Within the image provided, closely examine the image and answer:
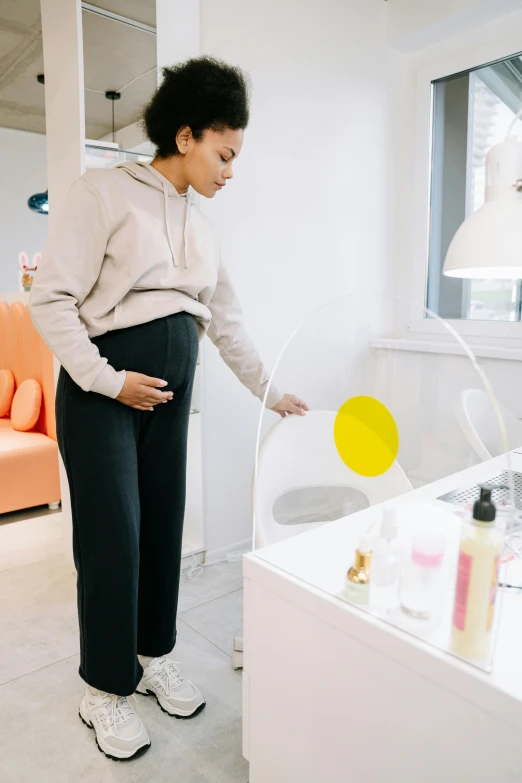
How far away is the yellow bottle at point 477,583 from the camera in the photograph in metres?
0.64

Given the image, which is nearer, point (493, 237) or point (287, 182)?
point (493, 237)

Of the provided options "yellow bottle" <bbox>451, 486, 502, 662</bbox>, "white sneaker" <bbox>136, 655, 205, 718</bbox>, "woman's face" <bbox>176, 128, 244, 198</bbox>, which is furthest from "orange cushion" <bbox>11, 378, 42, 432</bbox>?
"yellow bottle" <bbox>451, 486, 502, 662</bbox>

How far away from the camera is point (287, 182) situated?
2.60 meters

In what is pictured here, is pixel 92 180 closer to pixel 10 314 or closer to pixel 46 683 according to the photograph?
pixel 46 683

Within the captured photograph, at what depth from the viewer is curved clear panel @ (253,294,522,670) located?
2.30ft

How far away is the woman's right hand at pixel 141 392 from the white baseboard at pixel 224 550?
1336 millimetres

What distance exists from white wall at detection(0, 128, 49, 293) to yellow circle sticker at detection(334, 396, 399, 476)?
633 centimetres

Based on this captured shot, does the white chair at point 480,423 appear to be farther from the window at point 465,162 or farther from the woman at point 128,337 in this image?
the window at point 465,162

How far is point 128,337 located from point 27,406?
84.5 inches

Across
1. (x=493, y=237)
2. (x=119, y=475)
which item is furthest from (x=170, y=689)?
(x=493, y=237)

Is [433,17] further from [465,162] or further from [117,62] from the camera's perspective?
[117,62]

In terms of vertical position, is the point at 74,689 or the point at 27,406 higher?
the point at 27,406

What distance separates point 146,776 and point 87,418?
2.81 feet

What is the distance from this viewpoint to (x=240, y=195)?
95.3 inches
